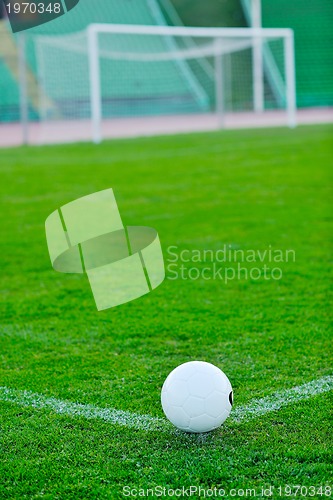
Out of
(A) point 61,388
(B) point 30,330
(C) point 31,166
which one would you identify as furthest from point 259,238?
(C) point 31,166

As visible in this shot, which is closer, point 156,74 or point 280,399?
point 280,399

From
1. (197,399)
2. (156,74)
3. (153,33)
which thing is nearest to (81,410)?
(197,399)

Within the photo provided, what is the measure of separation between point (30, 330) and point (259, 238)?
9.17 ft

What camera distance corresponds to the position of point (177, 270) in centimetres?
579

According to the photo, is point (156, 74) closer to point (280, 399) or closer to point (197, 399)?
point (280, 399)

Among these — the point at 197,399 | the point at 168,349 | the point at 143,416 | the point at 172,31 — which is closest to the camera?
the point at 197,399

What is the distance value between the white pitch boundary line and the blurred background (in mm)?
12330

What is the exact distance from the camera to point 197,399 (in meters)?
2.91

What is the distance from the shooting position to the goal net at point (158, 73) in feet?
56.7

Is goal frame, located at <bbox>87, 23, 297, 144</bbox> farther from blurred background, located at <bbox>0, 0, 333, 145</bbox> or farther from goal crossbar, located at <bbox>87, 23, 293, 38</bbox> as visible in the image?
blurred background, located at <bbox>0, 0, 333, 145</bbox>

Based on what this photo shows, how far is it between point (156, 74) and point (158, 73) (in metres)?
0.18

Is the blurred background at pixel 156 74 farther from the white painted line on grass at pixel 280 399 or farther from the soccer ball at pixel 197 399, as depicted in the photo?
the soccer ball at pixel 197 399

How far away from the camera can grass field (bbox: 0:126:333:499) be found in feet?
9.16

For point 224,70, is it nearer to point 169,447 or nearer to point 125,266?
point 125,266
